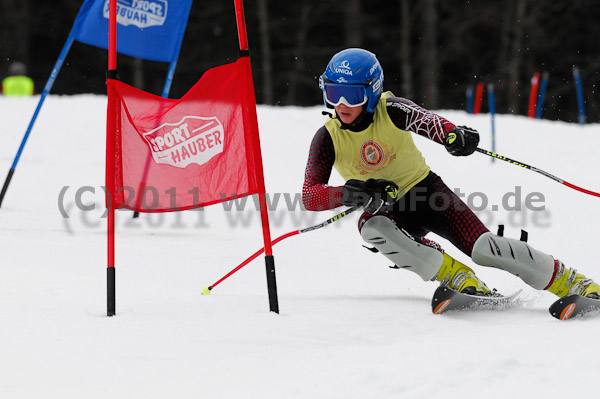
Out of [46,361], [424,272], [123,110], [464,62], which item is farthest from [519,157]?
[464,62]

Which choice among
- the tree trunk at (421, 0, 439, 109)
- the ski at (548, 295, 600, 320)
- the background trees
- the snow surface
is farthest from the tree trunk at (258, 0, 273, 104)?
the ski at (548, 295, 600, 320)

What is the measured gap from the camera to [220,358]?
2.69 meters

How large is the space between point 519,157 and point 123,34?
6452 millimetres

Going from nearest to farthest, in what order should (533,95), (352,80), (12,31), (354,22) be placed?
(352,80) < (533,95) < (354,22) < (12,31)

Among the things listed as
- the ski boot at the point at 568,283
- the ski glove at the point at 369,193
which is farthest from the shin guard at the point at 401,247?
the ski boot at the point at 568,283

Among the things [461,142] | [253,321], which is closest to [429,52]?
[461,142]

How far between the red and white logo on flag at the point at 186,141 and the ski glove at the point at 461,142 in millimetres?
1111

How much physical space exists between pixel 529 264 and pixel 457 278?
0.37m

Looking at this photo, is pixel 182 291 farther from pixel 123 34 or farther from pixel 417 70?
pixel 417 70

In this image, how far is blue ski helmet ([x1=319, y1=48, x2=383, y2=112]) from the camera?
3564 millimetres

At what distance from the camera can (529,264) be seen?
11.8ft

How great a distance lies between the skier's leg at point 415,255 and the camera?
3648 mm

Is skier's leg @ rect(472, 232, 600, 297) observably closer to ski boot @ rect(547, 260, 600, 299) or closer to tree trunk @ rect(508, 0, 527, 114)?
ski boot @ rect(547, 260, 600, 299)

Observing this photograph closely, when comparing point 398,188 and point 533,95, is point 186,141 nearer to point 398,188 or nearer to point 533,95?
point 398,188
